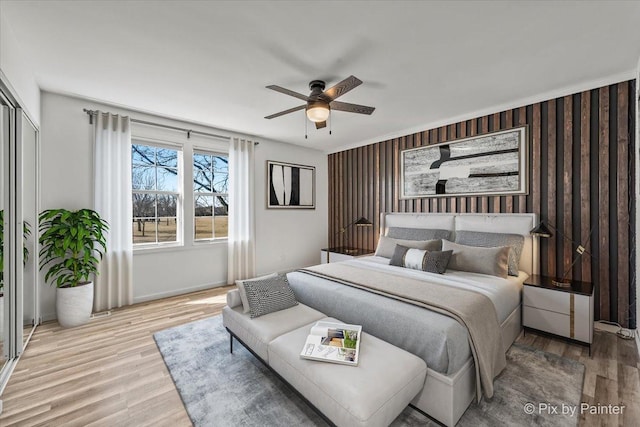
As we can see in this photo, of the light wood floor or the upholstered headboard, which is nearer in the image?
the light wood floor

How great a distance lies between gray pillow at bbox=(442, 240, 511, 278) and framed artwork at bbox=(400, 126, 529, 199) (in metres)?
0.97

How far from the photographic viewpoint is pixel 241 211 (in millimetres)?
4680

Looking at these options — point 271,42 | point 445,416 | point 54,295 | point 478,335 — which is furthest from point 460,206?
point 54,295

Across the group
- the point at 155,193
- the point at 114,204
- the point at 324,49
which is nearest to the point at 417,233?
the point at 324,49

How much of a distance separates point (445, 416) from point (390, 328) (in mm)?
561

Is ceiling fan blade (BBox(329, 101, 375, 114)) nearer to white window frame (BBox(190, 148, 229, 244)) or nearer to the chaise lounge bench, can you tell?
the chaise lounge bench

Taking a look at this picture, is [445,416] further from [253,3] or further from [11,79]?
[11,79]

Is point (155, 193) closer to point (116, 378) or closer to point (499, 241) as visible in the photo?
point (116, 378)

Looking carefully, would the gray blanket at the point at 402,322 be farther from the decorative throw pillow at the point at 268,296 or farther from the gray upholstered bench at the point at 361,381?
the decorative throw pillow at the point at 268,296

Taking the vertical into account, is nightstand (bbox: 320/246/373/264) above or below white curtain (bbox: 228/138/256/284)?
below

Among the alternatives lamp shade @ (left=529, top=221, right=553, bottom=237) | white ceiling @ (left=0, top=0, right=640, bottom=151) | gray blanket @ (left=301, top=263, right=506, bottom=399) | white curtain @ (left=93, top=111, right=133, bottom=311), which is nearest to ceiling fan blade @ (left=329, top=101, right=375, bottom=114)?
white ceiling @ (left=0, top=0, right=640, bottom=151)

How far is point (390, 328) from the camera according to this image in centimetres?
195

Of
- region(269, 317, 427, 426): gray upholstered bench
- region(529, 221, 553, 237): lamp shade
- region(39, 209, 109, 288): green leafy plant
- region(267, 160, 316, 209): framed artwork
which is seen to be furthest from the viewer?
region(267, 160, 316, 209): framed artwork

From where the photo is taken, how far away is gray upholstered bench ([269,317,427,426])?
4.36 feet
